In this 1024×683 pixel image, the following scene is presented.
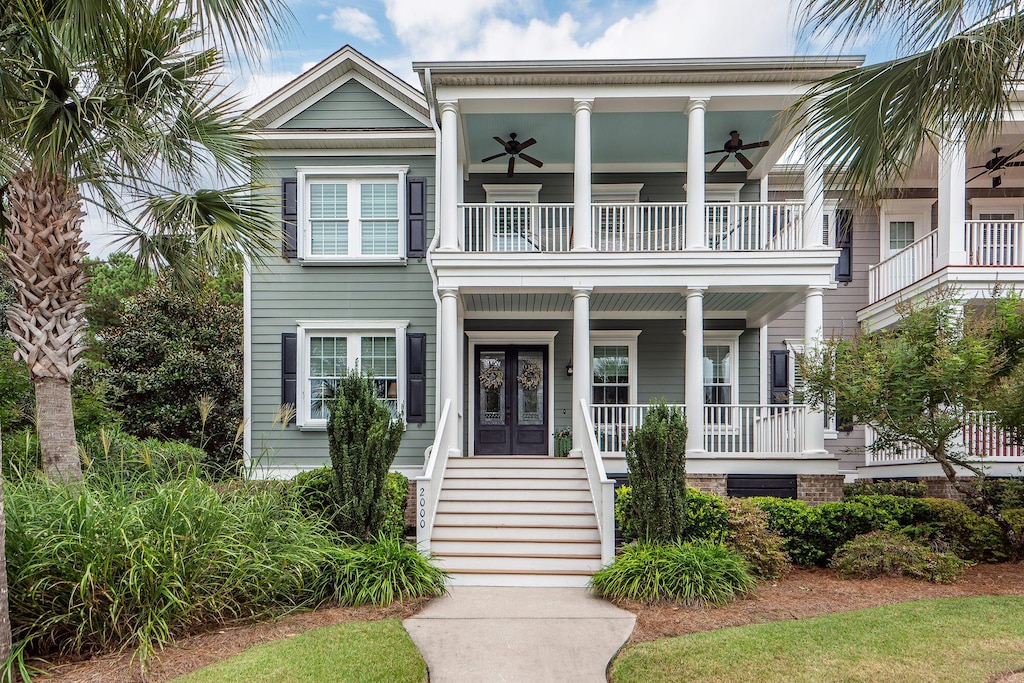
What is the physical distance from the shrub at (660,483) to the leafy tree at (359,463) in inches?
110

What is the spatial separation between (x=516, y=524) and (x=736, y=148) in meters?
7.24

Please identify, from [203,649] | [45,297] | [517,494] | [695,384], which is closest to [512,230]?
[695,384]

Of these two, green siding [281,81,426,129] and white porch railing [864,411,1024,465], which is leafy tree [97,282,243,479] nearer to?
green siding [281,81,426,129]

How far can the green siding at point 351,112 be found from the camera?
1098cm

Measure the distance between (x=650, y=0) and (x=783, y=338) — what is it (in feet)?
23.2

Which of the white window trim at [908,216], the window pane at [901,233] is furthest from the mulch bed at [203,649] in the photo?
the window pane at [901,233]

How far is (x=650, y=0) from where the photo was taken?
974 centimetres

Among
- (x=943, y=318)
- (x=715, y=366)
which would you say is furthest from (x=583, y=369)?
(x=943, y=318)

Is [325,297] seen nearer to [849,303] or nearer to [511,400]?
[511,400]

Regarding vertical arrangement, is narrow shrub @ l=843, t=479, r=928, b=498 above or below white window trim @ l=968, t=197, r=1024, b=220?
below

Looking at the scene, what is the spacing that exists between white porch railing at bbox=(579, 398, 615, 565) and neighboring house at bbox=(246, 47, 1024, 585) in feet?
0.13

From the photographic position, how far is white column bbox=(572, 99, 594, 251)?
31.1ft

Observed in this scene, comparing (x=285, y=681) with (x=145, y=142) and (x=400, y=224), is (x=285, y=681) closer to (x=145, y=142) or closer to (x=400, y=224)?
(x=145, y=142)

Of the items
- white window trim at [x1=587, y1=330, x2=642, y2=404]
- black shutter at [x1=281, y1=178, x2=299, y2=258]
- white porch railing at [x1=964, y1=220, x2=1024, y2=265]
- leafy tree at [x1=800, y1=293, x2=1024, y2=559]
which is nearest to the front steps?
white window trim at [x1=587, y1=330, x2=642, y2=404]
